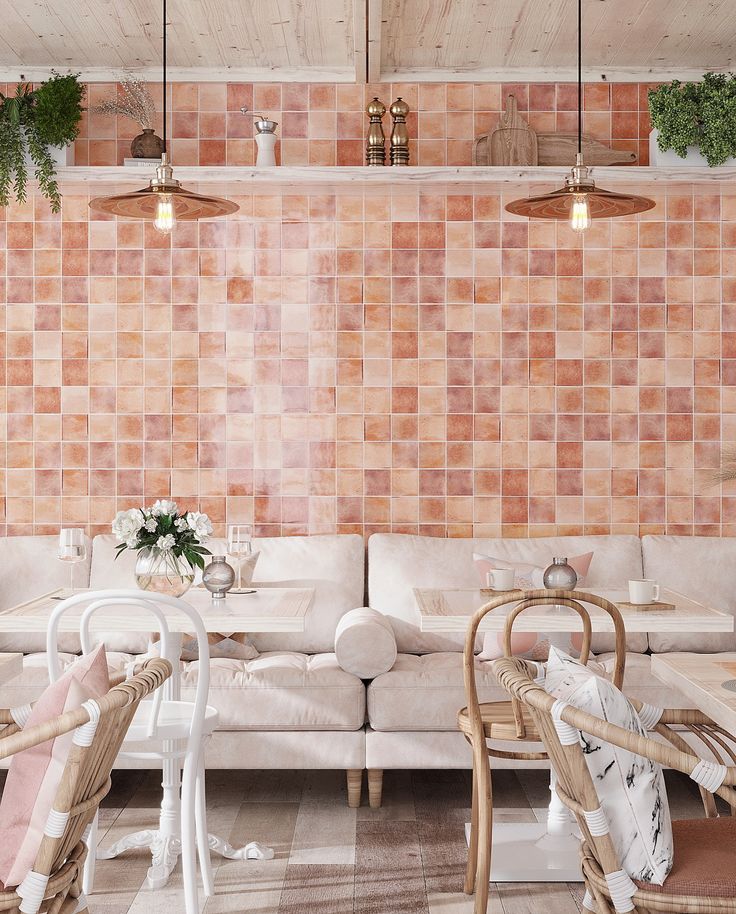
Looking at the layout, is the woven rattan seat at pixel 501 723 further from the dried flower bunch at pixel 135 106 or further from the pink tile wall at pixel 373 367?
the dried flower bunch at pixel 135 106

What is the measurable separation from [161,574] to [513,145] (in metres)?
2.29

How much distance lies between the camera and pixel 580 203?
2973mm

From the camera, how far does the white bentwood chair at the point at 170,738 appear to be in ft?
7.59

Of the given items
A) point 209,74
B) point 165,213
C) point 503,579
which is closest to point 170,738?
point 503,579

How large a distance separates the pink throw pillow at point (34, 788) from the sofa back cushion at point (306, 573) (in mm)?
2029

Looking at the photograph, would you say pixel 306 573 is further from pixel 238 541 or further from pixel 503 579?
pixel 503 579

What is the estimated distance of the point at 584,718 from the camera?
58.7 inches

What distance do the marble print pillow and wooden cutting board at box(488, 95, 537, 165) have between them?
9.31 ft

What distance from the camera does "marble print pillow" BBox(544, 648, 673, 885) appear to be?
5.00 ft

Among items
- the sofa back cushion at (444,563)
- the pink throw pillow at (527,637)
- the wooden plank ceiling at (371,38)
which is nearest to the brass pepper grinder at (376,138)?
the wooden plank ceiling at (371,38)

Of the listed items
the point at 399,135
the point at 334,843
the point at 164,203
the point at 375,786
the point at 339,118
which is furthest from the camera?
the point at 339,118

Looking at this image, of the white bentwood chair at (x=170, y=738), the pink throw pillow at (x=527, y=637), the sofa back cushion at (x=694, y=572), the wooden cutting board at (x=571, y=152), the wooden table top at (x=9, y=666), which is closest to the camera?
the wooden table top at (x=9, y=666)

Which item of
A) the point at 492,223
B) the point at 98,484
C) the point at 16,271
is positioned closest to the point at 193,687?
the point at 98,484

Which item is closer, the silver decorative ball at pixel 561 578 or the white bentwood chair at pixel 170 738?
the white bentwood chair at pixel 170 738
